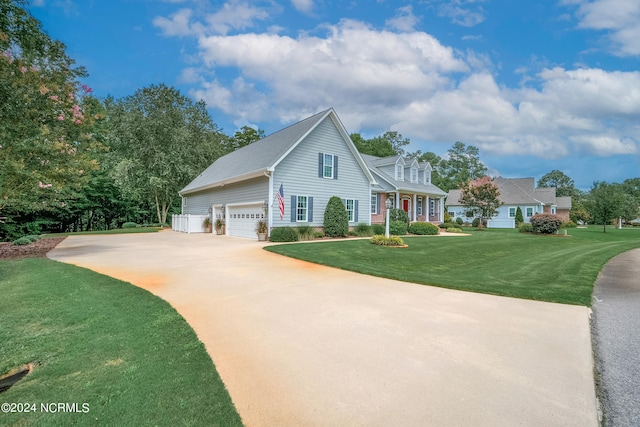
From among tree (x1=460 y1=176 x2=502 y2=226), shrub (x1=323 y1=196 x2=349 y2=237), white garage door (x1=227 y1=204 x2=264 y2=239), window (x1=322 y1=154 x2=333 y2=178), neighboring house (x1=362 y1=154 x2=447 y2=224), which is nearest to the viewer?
shrub (x1=323 y1=196 x2=349 y2=237)

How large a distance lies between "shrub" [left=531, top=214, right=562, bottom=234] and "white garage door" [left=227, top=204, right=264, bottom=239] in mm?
20068

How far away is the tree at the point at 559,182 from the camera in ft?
232

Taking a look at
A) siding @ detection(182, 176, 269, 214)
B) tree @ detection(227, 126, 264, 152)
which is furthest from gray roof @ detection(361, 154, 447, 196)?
tree @ detection(227, 126, 264, 152)

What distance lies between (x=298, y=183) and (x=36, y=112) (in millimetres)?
10790

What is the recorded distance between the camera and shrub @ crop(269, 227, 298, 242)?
15094mm

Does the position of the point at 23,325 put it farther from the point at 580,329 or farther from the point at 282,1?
the point at 282,1

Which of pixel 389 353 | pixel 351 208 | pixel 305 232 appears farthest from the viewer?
pixel 351 208

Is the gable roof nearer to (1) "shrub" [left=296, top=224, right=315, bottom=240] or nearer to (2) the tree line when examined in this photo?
(1) "shrub" [left=296, top=224, right=315, bottom=240]

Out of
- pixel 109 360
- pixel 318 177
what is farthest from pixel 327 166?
pixel 109 360

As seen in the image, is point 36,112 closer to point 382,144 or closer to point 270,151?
point 270,151

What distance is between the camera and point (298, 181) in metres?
16.9

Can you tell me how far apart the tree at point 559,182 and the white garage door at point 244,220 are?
7861 cm

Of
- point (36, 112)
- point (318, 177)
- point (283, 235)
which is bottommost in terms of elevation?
point (283, 235)

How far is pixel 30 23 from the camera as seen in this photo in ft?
31.2
